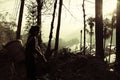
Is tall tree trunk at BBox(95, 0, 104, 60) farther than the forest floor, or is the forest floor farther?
tall tree trunk at BBox(95, 0, 104, 60)

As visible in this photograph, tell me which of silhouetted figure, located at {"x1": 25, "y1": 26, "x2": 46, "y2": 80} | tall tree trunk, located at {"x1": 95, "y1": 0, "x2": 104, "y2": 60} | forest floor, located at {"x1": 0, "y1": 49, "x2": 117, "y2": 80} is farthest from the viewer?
tall tree trunk, located at {"x1": 95, "y1": 0, "x2": 104, "y2": 60}

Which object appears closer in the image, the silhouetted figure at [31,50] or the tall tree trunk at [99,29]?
the silhouetted figure at [31,50]

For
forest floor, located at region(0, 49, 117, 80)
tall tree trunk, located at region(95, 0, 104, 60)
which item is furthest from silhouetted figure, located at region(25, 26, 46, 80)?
tall tree trunk, located at region(95, 0, 104, 60)

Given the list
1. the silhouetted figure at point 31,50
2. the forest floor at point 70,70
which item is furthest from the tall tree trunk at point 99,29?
the silhouetted figure at point 31,50

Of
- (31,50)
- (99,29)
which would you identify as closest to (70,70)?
(31,50)

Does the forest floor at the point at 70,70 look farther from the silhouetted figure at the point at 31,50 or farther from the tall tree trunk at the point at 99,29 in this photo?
the tall tree trunk at the point at 99,29

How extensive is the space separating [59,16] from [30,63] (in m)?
16.8

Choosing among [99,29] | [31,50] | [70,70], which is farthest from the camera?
[99,29]

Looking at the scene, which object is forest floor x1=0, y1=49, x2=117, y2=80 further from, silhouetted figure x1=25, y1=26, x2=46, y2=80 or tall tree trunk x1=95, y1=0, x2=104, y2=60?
tall tree trunk x1=95, y1=0, x2=104, y2=60

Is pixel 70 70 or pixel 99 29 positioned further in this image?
pixel 99 29

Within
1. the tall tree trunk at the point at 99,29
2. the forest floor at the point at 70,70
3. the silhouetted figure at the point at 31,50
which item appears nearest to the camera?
the silhouetted figure at the point at 31,50

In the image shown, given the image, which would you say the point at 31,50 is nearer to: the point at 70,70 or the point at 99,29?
the point at 70,70

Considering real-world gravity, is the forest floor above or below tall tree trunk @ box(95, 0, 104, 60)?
below

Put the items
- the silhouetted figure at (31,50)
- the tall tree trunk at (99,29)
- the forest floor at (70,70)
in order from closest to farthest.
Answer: the silhouetted figure at (31,50)
the forest floor at (70,70)
the tall tree trunk at (99,29)
